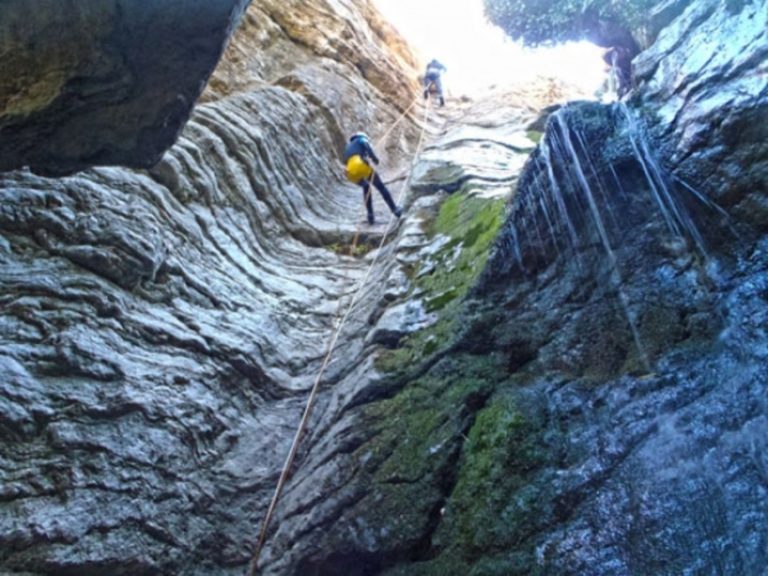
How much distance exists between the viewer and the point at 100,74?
12.4 ft

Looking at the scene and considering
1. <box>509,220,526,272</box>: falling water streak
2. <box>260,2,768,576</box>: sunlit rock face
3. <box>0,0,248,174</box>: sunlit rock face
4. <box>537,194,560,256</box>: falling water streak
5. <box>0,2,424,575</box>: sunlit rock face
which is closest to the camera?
<box>0,0,248,174</box>: sunlit rock face

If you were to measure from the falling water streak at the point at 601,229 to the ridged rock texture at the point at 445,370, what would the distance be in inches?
1.0

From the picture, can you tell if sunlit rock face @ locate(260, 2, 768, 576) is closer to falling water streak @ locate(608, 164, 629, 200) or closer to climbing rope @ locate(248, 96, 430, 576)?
falling water streak @ locate(608, 164, 629, 200)

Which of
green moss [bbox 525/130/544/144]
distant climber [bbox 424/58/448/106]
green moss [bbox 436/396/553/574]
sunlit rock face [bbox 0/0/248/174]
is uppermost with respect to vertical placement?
distant climber [bbox 424/58/448/106]

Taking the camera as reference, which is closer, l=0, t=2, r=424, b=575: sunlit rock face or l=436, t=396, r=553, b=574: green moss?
l=436, t=396, r=553, b=574: green moss

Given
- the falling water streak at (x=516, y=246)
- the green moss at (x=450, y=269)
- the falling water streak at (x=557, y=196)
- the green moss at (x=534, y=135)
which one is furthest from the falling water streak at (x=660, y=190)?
the green moss at (x=534, y=135)

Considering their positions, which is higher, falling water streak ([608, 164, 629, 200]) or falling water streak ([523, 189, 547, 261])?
falling water streak ([608, 164, 629, 200])

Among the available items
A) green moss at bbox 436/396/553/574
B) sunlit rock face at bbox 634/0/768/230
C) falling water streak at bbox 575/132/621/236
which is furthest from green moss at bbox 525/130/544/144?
green moss at bbox 436/396/553/574

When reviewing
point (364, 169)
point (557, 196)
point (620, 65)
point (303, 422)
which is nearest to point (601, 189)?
point (557, 196)

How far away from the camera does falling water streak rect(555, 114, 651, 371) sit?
15.8ft

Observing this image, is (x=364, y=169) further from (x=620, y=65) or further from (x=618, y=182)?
(x=620, y=65)

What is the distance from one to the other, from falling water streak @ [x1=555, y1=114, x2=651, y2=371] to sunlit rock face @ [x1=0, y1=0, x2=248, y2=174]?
11.8 feet

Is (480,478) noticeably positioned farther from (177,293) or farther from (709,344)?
(177,293)

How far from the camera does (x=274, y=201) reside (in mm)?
9695
